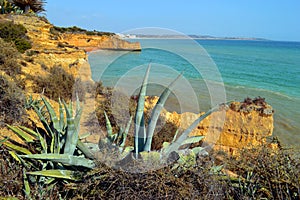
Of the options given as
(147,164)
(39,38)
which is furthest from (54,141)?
(39,38)

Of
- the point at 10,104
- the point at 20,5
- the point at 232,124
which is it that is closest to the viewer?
the point at 10,104

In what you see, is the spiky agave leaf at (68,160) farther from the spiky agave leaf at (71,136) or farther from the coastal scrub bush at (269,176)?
the coastal scrub bush at (269,176)

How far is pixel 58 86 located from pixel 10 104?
131 inches

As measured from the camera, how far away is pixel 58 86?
773 cm

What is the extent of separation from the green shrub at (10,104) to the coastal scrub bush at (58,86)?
7.61 feet

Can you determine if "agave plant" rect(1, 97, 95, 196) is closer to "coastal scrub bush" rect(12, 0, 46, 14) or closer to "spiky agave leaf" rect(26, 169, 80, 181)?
"spiky agave leaf" rect(26, 169, 80, 181)

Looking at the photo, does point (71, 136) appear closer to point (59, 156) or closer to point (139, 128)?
point (59, 156)

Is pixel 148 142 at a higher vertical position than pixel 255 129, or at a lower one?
higher

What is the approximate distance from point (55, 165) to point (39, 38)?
12094 mm

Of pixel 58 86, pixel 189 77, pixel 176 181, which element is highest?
pixel 58 86

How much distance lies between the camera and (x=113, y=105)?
673 centimetres

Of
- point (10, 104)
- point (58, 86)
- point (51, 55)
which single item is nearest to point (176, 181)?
point (10, 104)

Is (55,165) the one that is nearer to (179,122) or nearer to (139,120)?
(139,120)

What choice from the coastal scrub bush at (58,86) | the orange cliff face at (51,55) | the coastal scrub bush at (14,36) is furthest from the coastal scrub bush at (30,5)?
the coastal scrub bush at (58,86)
